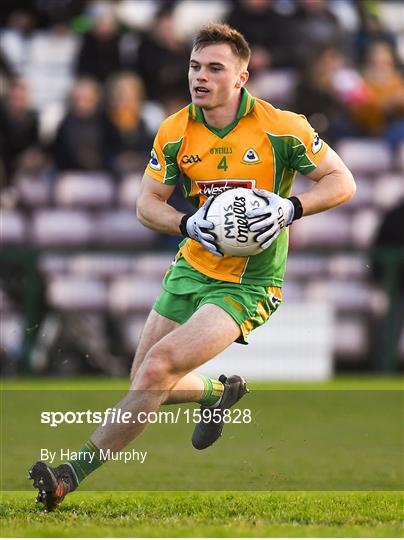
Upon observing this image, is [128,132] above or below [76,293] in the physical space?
above

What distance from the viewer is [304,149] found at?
6.95 m

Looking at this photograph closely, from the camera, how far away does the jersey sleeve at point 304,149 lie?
6.94 meters

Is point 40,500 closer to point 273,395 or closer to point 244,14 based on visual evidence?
point 273,395

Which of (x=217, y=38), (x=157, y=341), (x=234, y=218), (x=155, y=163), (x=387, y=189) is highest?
(x=217, y=38)

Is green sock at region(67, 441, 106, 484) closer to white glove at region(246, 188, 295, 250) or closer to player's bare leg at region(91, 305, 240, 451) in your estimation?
player's bare leg at region(91, 305, 240, 451)

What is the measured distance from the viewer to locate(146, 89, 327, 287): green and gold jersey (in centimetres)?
698

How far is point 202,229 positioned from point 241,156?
537 mm

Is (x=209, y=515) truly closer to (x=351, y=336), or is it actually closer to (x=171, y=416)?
(x=171, y=416)

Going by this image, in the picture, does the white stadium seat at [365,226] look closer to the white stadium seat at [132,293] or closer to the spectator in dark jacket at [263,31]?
the spectator in dark jacket at [263,31]

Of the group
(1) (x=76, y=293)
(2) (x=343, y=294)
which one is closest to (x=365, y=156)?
(2) (x=343, y=294)

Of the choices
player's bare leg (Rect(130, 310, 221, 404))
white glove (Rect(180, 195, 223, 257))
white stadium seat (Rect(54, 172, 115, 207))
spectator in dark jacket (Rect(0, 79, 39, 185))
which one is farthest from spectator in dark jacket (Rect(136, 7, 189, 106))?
white glove (Rect(180, 195, 223, 257))

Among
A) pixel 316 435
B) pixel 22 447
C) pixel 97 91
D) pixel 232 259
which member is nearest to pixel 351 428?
pixel 316 435

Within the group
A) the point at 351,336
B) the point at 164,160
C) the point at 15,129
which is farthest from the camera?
the point at 15,129

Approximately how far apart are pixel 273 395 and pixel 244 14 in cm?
564
